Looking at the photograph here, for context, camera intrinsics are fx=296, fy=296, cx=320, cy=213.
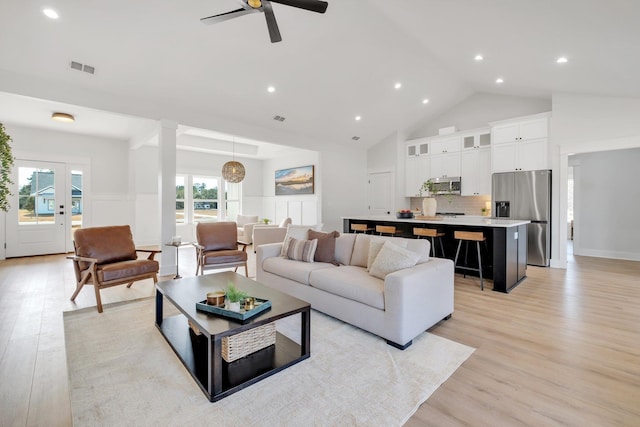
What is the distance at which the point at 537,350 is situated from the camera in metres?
2.49

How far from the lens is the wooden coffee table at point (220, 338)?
1.87 m

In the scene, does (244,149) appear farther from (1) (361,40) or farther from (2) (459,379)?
(2) (459,379)

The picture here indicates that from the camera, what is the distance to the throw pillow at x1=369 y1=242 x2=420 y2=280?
2.81 m

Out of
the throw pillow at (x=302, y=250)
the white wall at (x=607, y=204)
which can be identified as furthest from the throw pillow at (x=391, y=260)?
the white wall at (x=607, y=204)

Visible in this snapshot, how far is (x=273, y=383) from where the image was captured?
2.01 m

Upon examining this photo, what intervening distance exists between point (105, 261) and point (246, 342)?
8.62 feet

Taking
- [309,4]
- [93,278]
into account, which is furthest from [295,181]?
[309,4]

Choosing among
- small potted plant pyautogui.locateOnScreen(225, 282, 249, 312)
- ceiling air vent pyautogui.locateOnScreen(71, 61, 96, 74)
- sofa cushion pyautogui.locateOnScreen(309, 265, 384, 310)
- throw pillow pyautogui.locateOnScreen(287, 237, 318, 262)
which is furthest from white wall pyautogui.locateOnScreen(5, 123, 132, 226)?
small potted plant pyautogui.locateOnScreen(225, 282, 249, 312)

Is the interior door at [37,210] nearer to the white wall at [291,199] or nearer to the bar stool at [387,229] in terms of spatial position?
the white wall at [291,199]

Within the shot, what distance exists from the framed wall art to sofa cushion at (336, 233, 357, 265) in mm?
5090

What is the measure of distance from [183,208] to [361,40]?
691 centimetres

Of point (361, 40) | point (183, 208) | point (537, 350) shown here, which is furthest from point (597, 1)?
point (183, 208)

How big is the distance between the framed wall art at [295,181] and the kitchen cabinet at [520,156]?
4736mm

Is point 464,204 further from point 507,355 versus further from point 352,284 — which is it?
point 352,284
